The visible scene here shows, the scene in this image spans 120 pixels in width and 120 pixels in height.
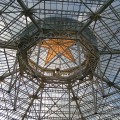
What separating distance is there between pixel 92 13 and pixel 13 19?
9217mm

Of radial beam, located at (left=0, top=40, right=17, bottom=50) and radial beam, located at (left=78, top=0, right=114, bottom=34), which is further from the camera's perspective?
radial beam, located at (left=0, top=40, right=17, bottom=50)

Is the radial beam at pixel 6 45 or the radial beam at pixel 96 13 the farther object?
the radial beam at pixel 6 45

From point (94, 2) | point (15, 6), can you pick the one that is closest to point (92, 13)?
point (94, 2)

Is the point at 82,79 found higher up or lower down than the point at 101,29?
lower down

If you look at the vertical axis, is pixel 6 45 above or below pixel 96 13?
above

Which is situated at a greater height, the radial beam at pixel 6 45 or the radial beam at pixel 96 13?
the radial beam at pixel 6 45

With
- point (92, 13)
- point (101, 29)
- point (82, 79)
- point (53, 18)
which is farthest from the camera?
point (82, 79)

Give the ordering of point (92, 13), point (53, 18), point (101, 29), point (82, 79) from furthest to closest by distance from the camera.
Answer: point (82, 79)
point (101, 29)
point (53, 18)
point (92, 13)

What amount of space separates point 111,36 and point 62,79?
1028 centimetres

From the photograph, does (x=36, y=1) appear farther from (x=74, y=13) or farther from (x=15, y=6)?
(x=74, y=13)

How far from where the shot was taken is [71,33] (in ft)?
132

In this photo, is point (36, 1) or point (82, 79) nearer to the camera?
point (36, 1)

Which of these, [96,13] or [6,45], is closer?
[96,13]

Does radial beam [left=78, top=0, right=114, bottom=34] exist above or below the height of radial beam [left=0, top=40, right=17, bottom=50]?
below
